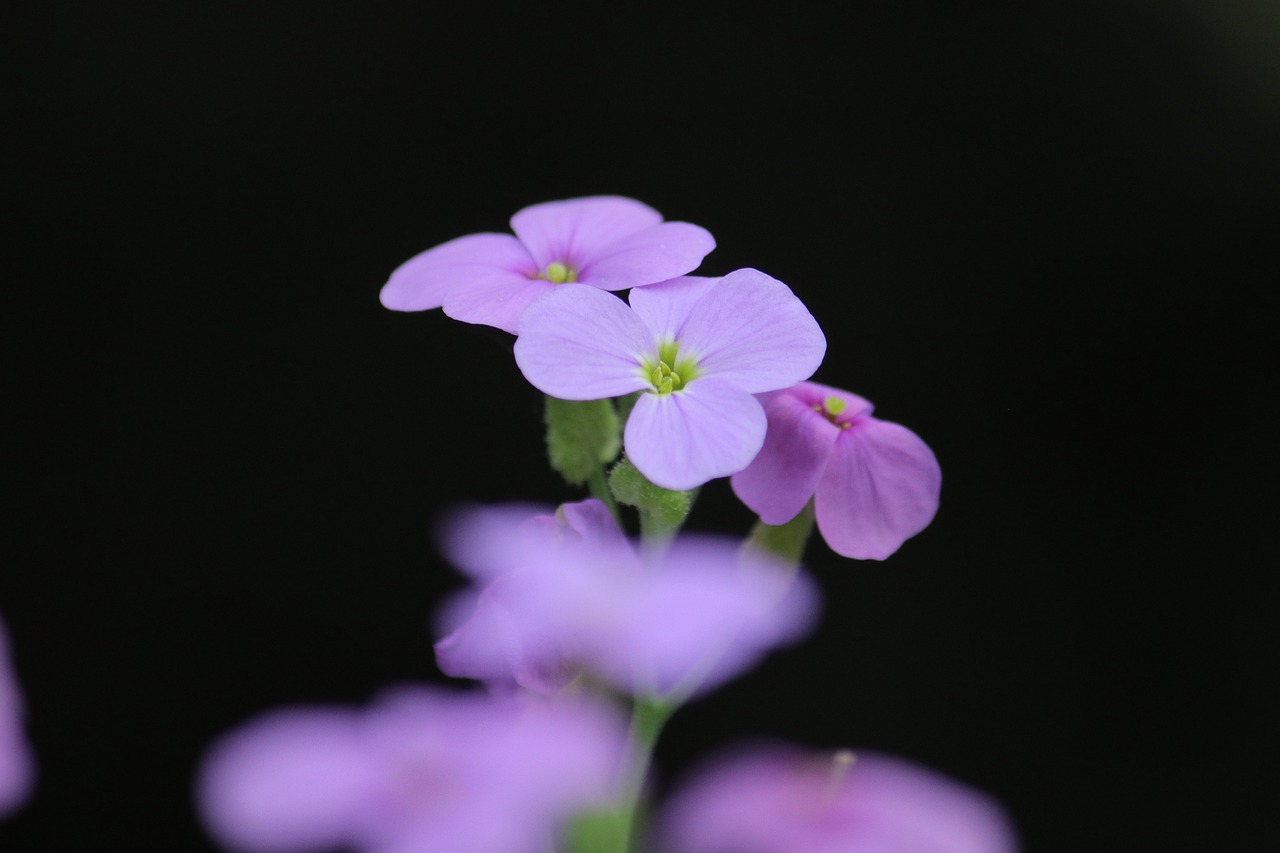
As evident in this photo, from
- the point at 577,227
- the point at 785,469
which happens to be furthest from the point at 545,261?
the point at 785,469

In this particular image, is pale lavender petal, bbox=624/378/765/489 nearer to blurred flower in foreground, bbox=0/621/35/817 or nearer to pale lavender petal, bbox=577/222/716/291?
pale lavender petal, bbox=577/222/716/291

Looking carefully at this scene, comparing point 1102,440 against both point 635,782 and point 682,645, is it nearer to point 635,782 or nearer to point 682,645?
point 635,782

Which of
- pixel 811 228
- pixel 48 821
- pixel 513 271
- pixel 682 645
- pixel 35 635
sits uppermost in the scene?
pixel 811 228

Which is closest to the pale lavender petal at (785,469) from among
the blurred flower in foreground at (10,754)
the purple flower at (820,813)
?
the purple flower at (820,813)

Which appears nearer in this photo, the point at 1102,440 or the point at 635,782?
the point at 635,782

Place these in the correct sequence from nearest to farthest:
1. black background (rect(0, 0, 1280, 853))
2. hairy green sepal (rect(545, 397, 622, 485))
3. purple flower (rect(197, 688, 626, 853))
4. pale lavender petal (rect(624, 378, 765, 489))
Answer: purple flower (rect(197, 688, 626, 853)) < pale lavender petal (rect(624, 378, 765, 489)) < hairy green sepal (rect(545, 397, 622, 485)) < black background (rect(0, 0, 1280, 853))

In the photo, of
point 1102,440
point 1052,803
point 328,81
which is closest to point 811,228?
point 1102,440

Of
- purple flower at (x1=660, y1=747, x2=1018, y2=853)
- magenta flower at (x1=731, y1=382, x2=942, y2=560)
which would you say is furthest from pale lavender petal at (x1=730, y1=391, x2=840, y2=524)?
purple flower at (x1=660, y1=747, x2=1018, y2=853)
